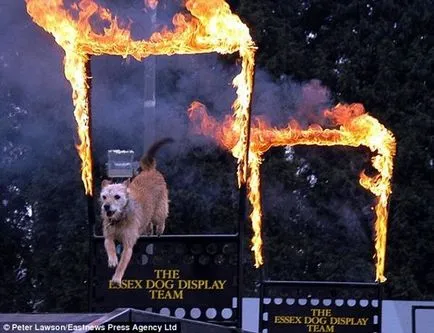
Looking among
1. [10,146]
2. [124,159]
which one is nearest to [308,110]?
[10,146]

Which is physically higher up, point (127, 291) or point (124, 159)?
point (124, 159)

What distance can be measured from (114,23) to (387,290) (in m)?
14.5

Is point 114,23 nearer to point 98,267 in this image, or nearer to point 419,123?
point 98,267

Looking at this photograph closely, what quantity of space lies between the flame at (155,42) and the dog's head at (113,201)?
0.22 metres

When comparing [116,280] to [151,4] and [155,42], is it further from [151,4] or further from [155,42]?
[151,4]

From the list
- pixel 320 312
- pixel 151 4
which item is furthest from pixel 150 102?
pixel 320 312

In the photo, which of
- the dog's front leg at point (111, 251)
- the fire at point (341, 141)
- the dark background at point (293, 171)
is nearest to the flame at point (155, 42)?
the dog's front leg at point (111, 251)

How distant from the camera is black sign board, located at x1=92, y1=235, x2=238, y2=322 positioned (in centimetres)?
934

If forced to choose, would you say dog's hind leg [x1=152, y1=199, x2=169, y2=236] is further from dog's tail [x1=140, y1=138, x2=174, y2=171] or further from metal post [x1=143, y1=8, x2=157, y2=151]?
metal post [x1=143, y1=8, x2=157, y2=151]

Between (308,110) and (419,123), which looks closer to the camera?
(308,110)

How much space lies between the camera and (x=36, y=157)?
20891 millimetres

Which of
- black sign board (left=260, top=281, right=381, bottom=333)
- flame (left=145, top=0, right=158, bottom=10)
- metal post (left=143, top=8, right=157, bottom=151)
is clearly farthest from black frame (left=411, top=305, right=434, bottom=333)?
flame (left=145, top=0, right=158, bottom=10)

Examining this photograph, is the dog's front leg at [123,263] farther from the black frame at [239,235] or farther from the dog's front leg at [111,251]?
the black frame at [239,235]

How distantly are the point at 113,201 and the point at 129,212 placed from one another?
0.47ft
